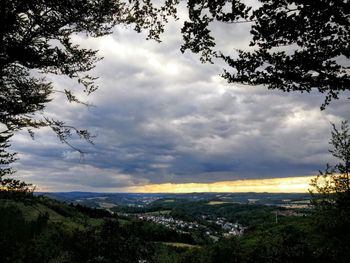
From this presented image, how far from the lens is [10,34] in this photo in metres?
14.0

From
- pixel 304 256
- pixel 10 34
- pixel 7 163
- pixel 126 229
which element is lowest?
pixel 304 256

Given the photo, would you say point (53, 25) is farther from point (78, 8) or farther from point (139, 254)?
point (139, 254)

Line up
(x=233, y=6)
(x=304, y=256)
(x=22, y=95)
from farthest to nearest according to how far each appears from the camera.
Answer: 1. (x=304, y=256)
2. (x=22, y=95)
3. (x=233, y=6)

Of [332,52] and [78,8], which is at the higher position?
[78,8]

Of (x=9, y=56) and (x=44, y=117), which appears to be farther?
(x=44, y=117)

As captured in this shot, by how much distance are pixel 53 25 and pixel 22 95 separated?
359 centimetres

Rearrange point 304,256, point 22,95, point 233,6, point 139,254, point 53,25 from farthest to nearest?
1. point 304,256
2. point 22,95
3. point 53,25
4. point 139,254
5. point 233,6

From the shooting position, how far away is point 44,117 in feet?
53.0

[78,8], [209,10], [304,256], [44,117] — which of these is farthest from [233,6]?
[304,256]

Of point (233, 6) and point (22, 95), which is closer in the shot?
point (233, 6)

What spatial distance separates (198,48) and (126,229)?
6815 mm

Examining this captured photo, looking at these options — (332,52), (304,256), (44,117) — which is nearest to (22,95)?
(44,117)

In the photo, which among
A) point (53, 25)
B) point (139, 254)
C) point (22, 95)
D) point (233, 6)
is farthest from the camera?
point (22, 95)

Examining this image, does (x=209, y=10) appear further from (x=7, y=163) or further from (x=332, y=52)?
(x=7, y=163)
